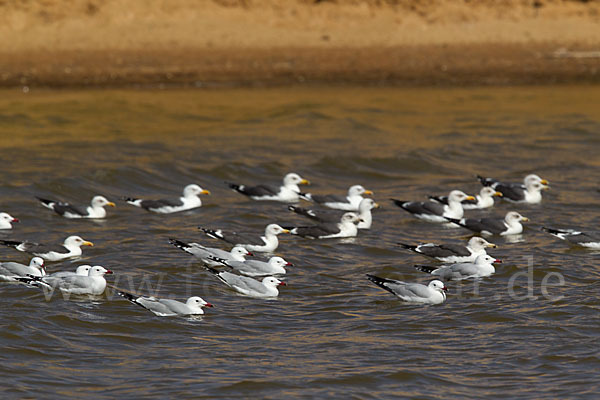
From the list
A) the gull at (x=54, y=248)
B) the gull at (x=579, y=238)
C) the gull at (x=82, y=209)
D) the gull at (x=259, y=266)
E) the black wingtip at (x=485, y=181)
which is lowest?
the gull at (x=82, y=209)

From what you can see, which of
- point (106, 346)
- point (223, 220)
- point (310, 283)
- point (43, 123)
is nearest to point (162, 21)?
point (43, 123)

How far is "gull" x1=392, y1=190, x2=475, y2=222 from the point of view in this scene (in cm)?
1631

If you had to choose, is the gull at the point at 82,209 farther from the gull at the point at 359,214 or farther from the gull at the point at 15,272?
the gull at the point at 15,272

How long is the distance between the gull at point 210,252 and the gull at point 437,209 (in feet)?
11.9

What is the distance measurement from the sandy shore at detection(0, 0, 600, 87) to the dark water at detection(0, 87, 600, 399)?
130 centimetres

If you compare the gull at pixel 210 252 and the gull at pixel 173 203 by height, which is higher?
the gull at pixel 210 252

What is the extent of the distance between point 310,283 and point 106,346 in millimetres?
3181

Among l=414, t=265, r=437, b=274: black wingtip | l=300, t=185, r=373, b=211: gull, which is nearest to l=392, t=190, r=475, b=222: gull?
l=300, t=185, r=373, b=211: gull

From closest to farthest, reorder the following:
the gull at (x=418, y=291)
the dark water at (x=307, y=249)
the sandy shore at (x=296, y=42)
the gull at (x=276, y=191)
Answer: the dark water at (x=307, y=249), the gull at (x=418, y=291), the gull at (x=276, y=191), the sandy shore at (x=296, y=42)

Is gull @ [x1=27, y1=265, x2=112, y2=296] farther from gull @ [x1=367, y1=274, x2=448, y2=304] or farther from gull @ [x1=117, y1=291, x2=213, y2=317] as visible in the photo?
gull @ [x1=367, y1=274, x2=448, y2=304]

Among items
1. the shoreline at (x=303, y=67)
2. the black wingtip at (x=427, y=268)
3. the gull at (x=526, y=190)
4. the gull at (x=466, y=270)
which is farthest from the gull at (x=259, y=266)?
the shoreline at (x=303, y=67)

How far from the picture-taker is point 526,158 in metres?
21.1

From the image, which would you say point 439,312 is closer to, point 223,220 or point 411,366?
point 411,366

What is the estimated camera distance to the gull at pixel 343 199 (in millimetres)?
17500
